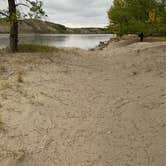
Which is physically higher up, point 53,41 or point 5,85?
point 53,41

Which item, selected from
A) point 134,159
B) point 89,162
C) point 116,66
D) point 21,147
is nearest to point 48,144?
point 21,147

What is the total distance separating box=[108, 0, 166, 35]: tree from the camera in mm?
38438

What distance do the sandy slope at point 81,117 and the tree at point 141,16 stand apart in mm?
24331

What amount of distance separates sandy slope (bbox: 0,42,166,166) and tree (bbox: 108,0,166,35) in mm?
24331

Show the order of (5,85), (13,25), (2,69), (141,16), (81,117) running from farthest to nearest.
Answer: (141,16)
(13,25)
(2,69)
(5,85)
(81,117)

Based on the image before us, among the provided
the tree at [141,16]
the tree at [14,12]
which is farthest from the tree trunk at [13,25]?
the tree at [141,16]

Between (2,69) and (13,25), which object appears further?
→ (13,25)

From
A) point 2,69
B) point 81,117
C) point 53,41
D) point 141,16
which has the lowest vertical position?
point 81,117

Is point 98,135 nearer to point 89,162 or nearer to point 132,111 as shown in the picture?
point 89,162

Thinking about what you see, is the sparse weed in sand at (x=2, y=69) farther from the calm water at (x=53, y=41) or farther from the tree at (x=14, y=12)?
the calm water at (x=53, y=41)

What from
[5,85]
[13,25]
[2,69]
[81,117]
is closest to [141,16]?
[13,25]

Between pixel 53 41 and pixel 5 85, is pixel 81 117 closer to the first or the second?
pixel 5 85

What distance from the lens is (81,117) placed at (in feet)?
30.7

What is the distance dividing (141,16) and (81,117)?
32.3 metres
